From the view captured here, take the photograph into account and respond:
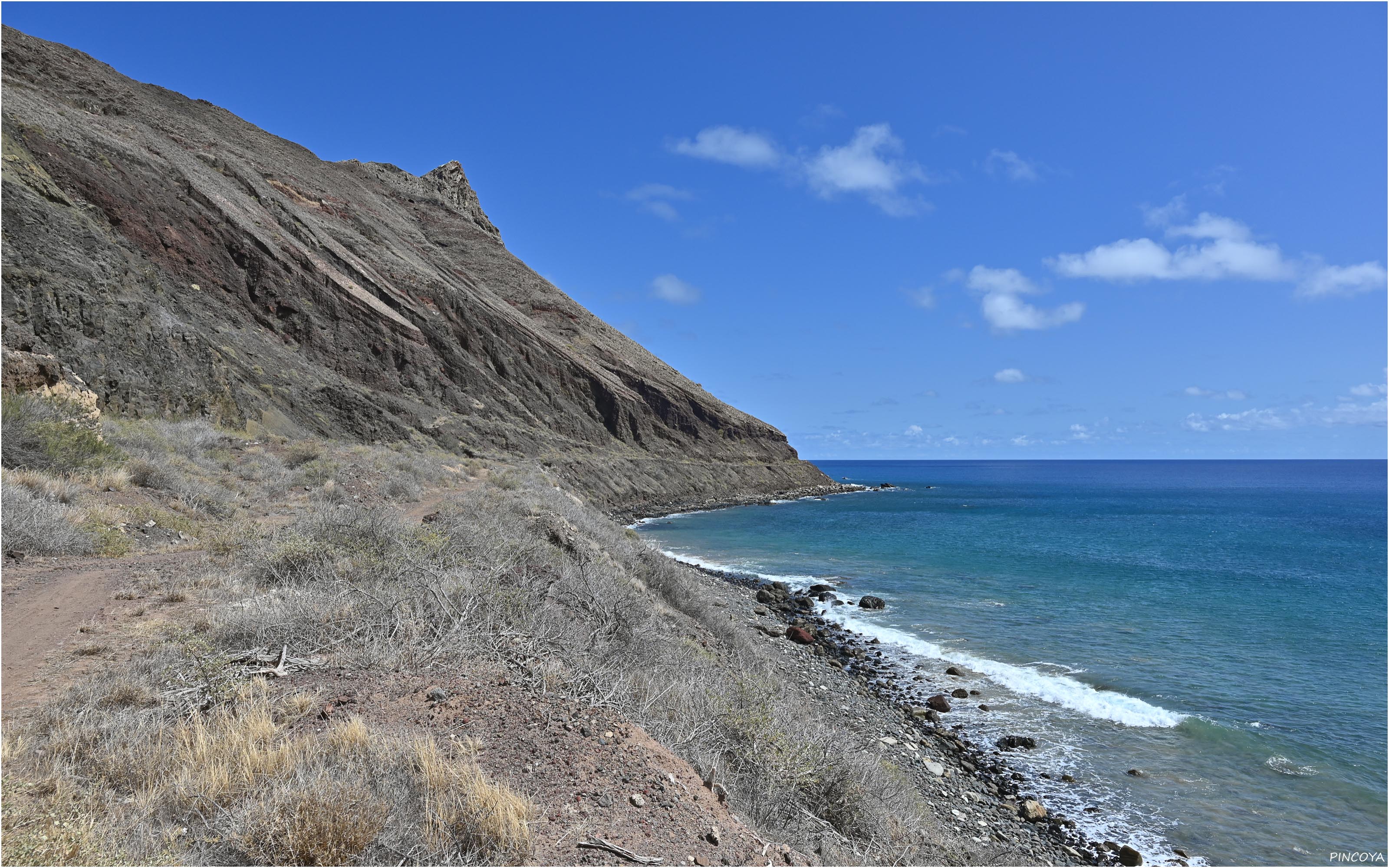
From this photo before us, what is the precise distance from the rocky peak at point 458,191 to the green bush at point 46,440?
6946cm

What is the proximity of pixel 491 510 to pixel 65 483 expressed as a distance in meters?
7.09

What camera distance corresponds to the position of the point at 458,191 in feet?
262

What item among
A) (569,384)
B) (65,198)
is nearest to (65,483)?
(65,198)

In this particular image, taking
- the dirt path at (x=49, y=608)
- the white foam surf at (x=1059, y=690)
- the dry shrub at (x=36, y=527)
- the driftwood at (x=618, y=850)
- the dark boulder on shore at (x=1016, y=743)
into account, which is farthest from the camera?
the white foam surf at (x=1059, y=690)

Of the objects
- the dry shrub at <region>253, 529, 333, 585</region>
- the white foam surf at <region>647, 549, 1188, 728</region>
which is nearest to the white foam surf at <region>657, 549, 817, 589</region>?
the white foam surf at <region>647, 549, 1188, 728</region>

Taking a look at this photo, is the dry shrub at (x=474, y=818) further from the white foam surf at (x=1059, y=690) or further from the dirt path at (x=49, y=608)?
the white foam surf at (x=1059, y=690)

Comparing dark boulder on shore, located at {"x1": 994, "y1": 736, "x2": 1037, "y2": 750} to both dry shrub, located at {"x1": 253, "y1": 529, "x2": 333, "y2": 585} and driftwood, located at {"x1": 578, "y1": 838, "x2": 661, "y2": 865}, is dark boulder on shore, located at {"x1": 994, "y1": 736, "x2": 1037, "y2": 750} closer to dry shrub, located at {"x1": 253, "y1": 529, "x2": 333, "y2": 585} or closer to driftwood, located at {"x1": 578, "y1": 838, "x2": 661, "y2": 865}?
driftwood, located at {"x1": 578, "y1": 838, "x2": 661, "y2": 865}

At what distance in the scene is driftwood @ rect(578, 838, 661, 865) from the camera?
346 cm

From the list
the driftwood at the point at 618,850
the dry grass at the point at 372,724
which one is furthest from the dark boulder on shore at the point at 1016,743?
the driftwood at the point at 618,850

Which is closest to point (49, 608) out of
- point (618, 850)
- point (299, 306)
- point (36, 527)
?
point (36, 527)

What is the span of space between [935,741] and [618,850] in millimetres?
10953

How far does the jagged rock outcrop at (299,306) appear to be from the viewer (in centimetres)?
2000

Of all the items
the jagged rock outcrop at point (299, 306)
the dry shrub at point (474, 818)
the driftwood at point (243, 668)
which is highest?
the jagged rock outcrop at point (299, 306)

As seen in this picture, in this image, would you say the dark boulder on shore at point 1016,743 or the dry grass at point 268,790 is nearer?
the dry grass at point 268,790
